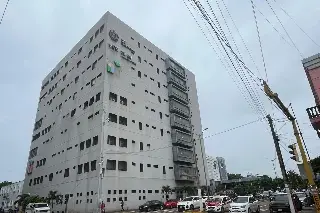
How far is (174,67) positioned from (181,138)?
20.6 metres

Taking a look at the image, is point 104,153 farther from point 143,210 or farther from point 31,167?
point 31,167

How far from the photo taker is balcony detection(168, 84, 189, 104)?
67.9m

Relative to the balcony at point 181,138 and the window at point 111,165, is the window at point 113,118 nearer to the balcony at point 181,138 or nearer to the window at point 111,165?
the window at point 111,165

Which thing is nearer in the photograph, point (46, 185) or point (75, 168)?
point (75, 168)

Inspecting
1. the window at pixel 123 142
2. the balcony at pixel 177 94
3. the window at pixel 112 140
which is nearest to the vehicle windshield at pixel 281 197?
the window at pixel 112 140

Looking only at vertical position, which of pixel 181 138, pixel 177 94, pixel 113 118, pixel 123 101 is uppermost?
pixel 177 94

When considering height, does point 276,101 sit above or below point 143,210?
above

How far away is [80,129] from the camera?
53.2 metres

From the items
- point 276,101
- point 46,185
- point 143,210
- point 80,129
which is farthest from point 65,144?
point 276,101

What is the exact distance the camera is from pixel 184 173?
202 ft

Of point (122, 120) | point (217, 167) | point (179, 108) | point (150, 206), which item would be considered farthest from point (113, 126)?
point (217, 167)

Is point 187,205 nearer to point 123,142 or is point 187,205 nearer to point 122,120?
point 123,142

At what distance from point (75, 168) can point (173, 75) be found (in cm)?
3561

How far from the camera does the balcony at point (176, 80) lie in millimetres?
69575
